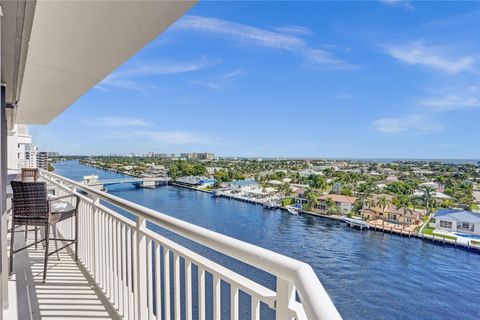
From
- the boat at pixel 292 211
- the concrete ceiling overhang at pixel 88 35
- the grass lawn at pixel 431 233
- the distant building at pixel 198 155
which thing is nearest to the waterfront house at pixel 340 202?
the boat at pixel 292 211

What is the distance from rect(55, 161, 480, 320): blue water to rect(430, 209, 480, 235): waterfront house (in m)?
1.39

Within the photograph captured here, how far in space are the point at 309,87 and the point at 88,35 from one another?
2706cm

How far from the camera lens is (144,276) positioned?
5.21 feet

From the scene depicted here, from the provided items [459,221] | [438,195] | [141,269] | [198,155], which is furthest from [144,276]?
[198,155]

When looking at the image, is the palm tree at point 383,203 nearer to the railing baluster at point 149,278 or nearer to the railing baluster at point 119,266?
the railing baluster at point 119,266

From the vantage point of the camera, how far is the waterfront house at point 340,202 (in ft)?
74.7

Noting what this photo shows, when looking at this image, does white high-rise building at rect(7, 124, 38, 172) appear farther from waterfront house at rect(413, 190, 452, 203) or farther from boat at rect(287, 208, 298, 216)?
waterfront house at rect(413, 190, 452, 203)

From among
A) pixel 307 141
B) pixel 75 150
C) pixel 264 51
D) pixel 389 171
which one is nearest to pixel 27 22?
pixel 264 51

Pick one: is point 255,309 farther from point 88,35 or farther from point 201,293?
point 88,35

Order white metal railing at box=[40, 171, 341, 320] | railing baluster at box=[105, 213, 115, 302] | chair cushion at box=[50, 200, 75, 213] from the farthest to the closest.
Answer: chair cushion at box=[50, 200, 75, 213] < railing baluster at box=[105, 213, 115, 302] < white metal railing at box=[40, 171, 341, 320]

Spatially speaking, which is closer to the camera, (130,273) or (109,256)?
(130,273)

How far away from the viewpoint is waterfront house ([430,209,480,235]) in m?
17.8

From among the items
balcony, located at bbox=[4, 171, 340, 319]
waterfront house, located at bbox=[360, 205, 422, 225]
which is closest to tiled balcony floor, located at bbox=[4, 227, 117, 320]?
balcony, located at bbox=[4, 171, 340, 319]

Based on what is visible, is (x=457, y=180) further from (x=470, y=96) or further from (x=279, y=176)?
(x=279, y=176)
